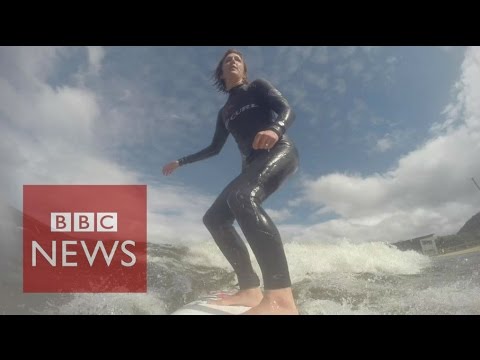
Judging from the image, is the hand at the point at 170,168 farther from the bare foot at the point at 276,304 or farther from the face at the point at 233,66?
the bare foot at the point at 276,304

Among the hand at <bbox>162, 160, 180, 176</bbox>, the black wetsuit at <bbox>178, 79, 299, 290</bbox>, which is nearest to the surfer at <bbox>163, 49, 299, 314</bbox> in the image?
the black wetsuit at <bbox>178, 79, 299, 290</bbox>

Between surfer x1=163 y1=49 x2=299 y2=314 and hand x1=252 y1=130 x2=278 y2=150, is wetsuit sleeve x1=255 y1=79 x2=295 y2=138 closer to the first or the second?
surfer x1=163 y1=49 x2=299 y2=314

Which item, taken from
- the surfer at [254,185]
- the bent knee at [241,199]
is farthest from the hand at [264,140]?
the bent knee at [241,199]

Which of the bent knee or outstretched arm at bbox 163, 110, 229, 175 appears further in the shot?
outstretched arm at bbox 163, 110, 229, 175

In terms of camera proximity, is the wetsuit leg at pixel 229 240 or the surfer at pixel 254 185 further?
the wetsuit leg at pixel 229 240

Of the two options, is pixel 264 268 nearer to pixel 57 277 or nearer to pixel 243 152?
pixel 243 152

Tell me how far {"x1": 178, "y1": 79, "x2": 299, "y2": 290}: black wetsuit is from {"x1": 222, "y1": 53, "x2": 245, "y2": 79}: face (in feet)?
0.55

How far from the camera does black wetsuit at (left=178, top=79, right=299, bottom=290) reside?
234 cm

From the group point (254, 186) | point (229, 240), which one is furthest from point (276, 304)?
point (254, 186)

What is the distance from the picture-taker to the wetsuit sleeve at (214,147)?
142 inches

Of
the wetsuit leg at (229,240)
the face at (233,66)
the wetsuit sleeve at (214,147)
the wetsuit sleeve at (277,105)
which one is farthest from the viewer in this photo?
the wetsuit sleeve at (214,147)

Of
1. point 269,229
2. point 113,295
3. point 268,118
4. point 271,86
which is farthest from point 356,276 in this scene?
point 113,295

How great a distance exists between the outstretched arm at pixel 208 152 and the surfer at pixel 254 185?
2.4 inches

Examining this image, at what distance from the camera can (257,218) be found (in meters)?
2.37
